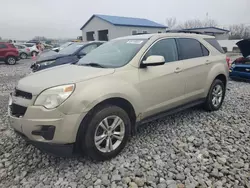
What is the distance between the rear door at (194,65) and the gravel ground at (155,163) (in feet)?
2.18

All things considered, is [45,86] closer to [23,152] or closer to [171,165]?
[23,152]

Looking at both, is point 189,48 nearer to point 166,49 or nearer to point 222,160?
point 166,49

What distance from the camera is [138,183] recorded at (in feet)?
8.07

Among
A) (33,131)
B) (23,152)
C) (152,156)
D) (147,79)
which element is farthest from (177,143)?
(23,152)

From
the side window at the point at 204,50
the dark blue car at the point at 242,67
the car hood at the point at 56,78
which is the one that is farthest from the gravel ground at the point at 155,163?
the dark blue car at the point at 242,67

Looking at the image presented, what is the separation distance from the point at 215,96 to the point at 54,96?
3.58m

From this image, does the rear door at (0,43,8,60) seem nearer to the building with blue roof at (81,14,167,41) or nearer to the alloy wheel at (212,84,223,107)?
the building with blue roof at (81,14,167,41)

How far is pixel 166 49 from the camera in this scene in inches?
143

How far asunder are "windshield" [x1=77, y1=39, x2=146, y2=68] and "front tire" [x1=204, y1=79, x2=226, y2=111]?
6.57ft

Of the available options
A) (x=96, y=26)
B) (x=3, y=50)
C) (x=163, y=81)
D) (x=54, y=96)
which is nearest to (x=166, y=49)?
(x=163, y=81)

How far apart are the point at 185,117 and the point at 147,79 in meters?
1.68

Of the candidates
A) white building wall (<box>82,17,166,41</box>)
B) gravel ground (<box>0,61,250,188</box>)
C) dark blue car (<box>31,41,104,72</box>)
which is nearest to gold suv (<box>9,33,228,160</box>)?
gravel ground (<box>0,61,250,188</box>)

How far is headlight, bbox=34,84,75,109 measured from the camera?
2.44 meters

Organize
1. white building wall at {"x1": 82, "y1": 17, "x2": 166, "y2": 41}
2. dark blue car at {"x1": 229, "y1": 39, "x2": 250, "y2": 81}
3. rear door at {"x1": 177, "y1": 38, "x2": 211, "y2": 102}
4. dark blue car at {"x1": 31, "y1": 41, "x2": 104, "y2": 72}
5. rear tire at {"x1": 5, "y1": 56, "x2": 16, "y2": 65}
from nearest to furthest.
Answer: rear door at {"x1": 177, "y1": 38, "x2": 211, "y2": 102} → dark blue car at {"x1": 31, "y1": 41, "x2": 104, "y2": 72} → dark blue car at {"x1": 229, "y1": 39, "x2": 250, "y2": 81} → rear tire at {"x1": 5, "y1": 56, "x2": 16, "y2": 65} → white building wall at {"x1": 82, "y1": 17, "x2": 166, "y2": 41}
